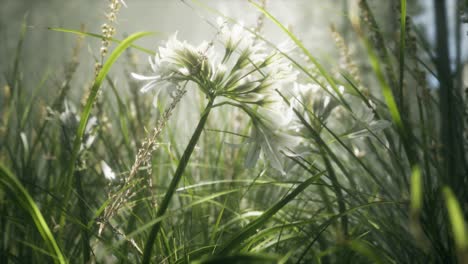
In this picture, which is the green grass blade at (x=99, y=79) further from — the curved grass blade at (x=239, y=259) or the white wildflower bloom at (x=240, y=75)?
the curved grass blade at (x=239, y=259)

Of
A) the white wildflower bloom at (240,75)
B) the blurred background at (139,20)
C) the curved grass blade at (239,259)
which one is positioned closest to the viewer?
the curved grass blade at (239,259)

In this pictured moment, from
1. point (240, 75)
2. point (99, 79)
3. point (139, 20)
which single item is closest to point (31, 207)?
point (99, 79)

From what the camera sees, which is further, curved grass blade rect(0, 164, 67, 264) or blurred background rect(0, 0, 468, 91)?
blurred background rect(0, 0, 468, 91)

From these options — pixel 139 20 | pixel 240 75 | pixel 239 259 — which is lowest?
pixel 239 259

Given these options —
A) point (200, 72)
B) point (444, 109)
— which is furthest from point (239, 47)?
point (444, 109)

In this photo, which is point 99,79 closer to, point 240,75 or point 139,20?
point 240,75

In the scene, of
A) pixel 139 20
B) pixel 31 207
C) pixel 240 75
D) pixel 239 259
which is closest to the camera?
pixel 239 259

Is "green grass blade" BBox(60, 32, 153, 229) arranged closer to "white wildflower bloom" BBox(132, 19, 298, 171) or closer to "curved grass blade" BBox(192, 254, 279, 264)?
"white wildflower bloom" BBox(132, 19, 298, 171)

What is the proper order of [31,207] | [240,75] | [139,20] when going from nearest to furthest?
[31,207] → [240,75] → [139,20]

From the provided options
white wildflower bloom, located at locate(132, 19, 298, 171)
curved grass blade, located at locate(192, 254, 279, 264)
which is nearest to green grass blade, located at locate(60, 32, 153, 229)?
white wildflower bloom, located at locate(132, 19, 298, 171)

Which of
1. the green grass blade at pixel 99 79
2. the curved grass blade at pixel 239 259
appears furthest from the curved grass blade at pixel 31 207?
the curved grass blade at pixel 239 259

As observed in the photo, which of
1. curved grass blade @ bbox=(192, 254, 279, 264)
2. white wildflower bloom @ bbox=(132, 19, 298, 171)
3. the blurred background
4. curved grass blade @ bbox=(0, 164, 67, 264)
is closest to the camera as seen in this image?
curved grass blade @ bbox=(192, 254, 279, 264)

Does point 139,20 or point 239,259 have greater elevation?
point 139,20

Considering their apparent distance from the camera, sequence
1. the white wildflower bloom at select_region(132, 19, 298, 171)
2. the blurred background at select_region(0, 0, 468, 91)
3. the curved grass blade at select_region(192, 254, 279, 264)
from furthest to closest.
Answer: the blurred background at select_region(0, 0, 468, 91) < the white wildflower bloom at select_region(132, 19, 298, 171) < the curved grass blade at select_region(192, 254, 279, 264)
